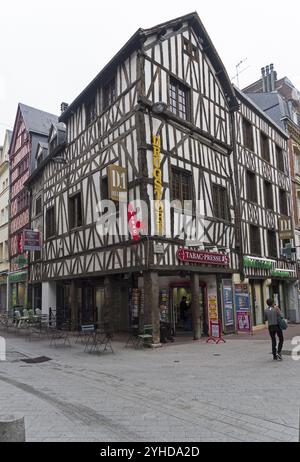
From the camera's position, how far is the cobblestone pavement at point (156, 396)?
14.2 feet

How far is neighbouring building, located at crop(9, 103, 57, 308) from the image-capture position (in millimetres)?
24250

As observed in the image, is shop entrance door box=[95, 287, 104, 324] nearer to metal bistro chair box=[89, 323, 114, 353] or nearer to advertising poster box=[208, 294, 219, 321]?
metal bistro chair box=[89, 323, 114, 353]

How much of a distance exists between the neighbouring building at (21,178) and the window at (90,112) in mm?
9548

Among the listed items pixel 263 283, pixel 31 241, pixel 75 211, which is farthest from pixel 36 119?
pixel 263 283

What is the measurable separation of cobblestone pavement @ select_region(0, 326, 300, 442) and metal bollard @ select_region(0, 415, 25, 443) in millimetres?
828

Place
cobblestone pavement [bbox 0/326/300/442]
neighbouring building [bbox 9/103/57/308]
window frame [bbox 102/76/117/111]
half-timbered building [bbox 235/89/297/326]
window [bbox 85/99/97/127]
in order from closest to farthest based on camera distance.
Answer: cobblestone pavement [bbox 0/326/300/442] < window frame [bbox 102/76/117/111] < window [bbox 85/99/97/127] < half-timbered building [bbox 235/89/297/326] < neighbouring building [bbox 9/103/57/308]

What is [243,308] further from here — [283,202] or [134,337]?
[283,202]

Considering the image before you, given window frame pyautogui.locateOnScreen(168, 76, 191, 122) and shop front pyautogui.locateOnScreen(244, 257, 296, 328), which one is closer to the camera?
window frame pyautogui.locateOnScreen(168, 76, 191, 122)

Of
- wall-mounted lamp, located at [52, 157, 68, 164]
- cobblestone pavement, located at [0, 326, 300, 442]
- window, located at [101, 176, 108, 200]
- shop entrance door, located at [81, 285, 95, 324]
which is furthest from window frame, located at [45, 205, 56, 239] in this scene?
cobblestone pavement, located at [0, 326, 300, 442]

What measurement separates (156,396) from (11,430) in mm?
3117

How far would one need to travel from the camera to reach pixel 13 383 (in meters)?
6.95

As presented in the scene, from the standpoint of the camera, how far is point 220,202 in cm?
1536

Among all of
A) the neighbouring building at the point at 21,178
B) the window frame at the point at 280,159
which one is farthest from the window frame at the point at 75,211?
the window frame at the point at 280,159
